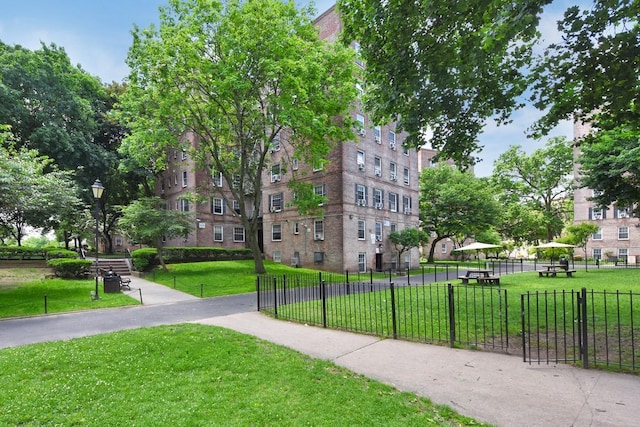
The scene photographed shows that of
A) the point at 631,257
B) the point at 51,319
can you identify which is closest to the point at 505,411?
the point at 51,319

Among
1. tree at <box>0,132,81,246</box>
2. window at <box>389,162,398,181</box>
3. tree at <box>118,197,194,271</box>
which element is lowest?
tree at <box>118,197,194,271</box>

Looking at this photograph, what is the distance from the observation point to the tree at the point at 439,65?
25.4 ft

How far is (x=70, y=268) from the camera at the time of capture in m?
20.5

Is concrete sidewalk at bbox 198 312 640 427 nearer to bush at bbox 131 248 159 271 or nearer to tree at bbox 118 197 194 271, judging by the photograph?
tree at bbox 118 197 194 271

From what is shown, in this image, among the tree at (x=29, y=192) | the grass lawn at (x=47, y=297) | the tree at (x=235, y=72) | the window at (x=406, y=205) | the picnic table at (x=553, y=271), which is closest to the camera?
the grass lawn at (x=47, y=297)

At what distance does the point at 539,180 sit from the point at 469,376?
178 ft

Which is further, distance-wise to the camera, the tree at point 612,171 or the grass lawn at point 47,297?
the tree at point 612,171

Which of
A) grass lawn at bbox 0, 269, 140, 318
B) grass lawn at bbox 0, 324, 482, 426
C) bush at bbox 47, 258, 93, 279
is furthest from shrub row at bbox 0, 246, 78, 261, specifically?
grass lawn at bbox 0, 324, 482, 426

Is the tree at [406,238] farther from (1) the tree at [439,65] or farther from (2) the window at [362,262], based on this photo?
(1) the tree at [439,65]

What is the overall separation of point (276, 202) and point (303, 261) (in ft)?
21.1

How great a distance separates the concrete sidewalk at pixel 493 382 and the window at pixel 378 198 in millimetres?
23323

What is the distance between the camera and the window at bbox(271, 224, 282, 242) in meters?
32.1

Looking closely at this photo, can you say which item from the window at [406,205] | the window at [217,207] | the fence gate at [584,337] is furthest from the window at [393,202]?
the fence gate at [584,337]

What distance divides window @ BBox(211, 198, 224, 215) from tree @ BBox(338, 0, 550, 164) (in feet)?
95.7
